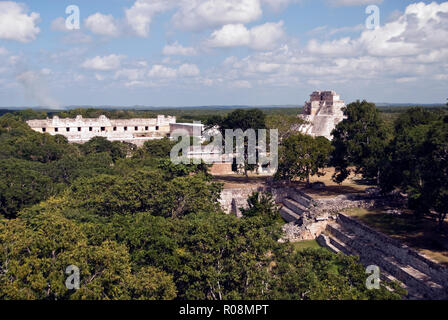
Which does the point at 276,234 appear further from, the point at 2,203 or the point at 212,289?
the point at 2,203

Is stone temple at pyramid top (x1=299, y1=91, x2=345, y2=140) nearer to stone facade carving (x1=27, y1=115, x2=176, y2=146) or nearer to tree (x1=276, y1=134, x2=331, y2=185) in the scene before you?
tree (x1=276, y1=134, x2=331, y2=185)

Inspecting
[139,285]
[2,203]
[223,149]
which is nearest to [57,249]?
[139,285]

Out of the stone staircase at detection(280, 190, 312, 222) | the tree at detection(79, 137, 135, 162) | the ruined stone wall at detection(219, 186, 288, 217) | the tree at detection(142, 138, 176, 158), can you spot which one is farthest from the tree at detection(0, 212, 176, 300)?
the tree at detection(79, 137, 135, 162)

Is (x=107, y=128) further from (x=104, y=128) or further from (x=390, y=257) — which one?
(x=390, y=257)

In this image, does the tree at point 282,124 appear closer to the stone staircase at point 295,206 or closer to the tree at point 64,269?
the stone staircase at point 295,206

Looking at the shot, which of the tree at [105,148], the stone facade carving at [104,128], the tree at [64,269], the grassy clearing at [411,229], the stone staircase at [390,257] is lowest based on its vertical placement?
the stone staircase at [390,257]

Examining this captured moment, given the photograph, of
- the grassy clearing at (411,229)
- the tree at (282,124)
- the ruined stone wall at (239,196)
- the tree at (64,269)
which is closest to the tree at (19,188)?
the tree at (64,269)
